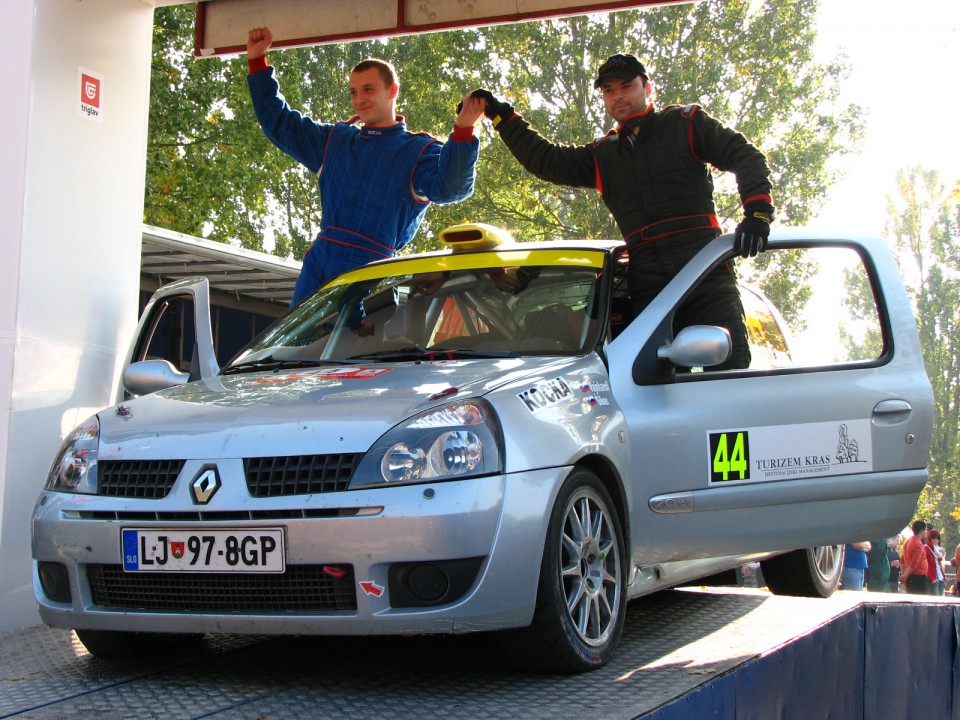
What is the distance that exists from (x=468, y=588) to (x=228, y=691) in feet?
2.49

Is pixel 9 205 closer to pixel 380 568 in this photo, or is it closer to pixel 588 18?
pixel 380 568

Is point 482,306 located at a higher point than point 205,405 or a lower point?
higher

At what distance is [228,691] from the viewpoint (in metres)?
3.43

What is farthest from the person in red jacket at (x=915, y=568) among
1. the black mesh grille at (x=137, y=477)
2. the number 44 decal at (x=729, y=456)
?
the black mesh grille at (x=137, y=477)

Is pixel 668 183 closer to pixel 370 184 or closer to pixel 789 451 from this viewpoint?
pixel 789 451

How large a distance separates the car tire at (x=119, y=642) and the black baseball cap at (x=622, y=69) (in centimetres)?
316

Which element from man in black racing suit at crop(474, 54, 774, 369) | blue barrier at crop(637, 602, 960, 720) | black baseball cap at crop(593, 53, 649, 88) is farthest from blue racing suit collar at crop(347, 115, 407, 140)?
blue barrier at crop(637, 602, 960, 720)

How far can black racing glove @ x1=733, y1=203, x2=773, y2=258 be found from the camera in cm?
465

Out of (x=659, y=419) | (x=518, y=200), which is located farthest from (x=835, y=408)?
(x=518, y=200)

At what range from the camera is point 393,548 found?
3299 millimetres

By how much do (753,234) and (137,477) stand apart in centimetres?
248

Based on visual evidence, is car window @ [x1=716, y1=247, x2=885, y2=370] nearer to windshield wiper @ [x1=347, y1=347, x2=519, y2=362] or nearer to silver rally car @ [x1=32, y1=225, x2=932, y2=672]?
silver rally car @ [x1=32, y1=225, x2=932, y2=672]

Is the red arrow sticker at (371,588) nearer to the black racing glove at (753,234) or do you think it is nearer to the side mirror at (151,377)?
the side mirror at (151,377)

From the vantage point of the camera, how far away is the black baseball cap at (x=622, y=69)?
5508 millimetres
